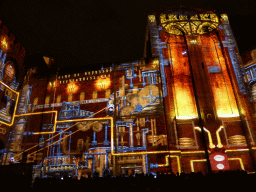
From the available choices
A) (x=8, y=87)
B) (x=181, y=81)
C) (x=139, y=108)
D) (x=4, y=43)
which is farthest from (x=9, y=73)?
(x=181, y=81)

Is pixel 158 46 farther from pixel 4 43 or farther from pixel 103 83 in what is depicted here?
pixel 4 43

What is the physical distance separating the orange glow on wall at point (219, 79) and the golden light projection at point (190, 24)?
785mm

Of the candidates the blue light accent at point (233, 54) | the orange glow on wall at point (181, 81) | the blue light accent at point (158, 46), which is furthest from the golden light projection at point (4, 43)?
the blue light accent at point (233, 54)

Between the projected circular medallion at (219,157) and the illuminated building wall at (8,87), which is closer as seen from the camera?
the projected circular medallion at (219,157)

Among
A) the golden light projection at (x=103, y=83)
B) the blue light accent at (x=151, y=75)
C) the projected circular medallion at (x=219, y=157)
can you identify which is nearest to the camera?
the projected circular medallion at (x=219, y=157)

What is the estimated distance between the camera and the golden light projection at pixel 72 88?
14102 millimetres

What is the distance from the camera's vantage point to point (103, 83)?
13883 millimetres

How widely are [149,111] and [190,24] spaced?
25.8ft

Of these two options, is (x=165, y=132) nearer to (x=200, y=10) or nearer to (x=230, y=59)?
(x=230, y=59)

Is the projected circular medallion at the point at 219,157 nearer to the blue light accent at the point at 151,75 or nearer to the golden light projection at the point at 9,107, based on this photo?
the blue light accent at the point at 151,75

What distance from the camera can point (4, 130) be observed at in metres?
12.2

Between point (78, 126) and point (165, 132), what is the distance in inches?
235

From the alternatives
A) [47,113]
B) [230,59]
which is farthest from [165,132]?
[47,113]

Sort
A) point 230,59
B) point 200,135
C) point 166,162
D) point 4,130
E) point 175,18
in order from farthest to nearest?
1. point 175,18
2. point 230,59
3. point 4,130
4. point 200,135
5. point 166,162
